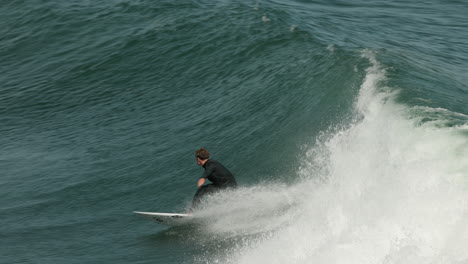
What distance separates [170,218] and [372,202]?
165 inches

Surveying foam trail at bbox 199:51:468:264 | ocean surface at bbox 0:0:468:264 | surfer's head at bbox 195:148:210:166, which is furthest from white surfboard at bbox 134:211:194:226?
surfer's head at bbox 195:148:210:166

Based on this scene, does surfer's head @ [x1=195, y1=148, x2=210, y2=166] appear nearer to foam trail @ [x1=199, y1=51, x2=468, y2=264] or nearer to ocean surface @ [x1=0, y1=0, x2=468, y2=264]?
ocean surface @ [x1=0, y1=0, x2=468, y2=264]

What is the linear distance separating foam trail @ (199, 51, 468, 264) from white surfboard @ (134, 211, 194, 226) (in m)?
0.60

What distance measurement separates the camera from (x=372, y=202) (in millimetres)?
10742

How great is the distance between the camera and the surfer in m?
12.8

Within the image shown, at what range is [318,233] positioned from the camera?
10.9 meters

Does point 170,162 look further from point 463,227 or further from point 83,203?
point 463,227

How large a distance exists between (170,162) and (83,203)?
2.61m

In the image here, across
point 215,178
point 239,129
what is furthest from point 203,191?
point 239,129

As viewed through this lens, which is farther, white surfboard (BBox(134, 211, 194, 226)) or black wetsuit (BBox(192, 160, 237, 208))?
white surfboard (BBox(134, 211, 194, 226))

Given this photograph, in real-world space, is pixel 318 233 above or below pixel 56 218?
above

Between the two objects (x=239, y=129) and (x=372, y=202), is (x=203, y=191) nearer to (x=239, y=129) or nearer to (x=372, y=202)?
(x=372, y=202)

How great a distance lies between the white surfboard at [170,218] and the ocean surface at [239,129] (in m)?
0.20

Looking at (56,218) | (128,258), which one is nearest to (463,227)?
(128,258)
